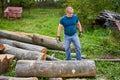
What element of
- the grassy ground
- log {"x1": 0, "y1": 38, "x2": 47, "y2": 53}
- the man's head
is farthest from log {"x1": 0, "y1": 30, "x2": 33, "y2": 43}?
the man's head

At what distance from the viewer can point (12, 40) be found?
1105cm

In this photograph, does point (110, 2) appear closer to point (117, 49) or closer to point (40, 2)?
point (117, 49)

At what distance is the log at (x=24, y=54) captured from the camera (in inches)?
350

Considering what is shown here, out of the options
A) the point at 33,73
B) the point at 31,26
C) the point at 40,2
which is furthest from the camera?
the point at 40,2

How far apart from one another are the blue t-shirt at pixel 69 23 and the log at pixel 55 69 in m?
1.22

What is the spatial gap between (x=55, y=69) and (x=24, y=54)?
189 centimetres

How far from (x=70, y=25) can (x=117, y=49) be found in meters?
2.88

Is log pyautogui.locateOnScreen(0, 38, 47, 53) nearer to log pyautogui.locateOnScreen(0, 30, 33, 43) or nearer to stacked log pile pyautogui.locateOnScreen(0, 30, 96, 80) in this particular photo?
stacked log pile pyautogui.locateOnScreen(0, 30, 96, 80)

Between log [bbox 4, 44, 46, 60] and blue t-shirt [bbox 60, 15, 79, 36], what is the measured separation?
1115 millimetres

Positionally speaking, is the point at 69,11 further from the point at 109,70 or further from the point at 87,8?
the point at 87,8

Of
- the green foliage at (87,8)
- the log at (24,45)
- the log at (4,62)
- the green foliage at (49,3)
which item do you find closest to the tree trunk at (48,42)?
the log at (24,45)

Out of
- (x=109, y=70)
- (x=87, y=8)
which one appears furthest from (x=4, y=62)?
(x=87, y=8)

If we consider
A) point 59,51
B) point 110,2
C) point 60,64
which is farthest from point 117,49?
point 110,2

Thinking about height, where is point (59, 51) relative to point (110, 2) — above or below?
below
